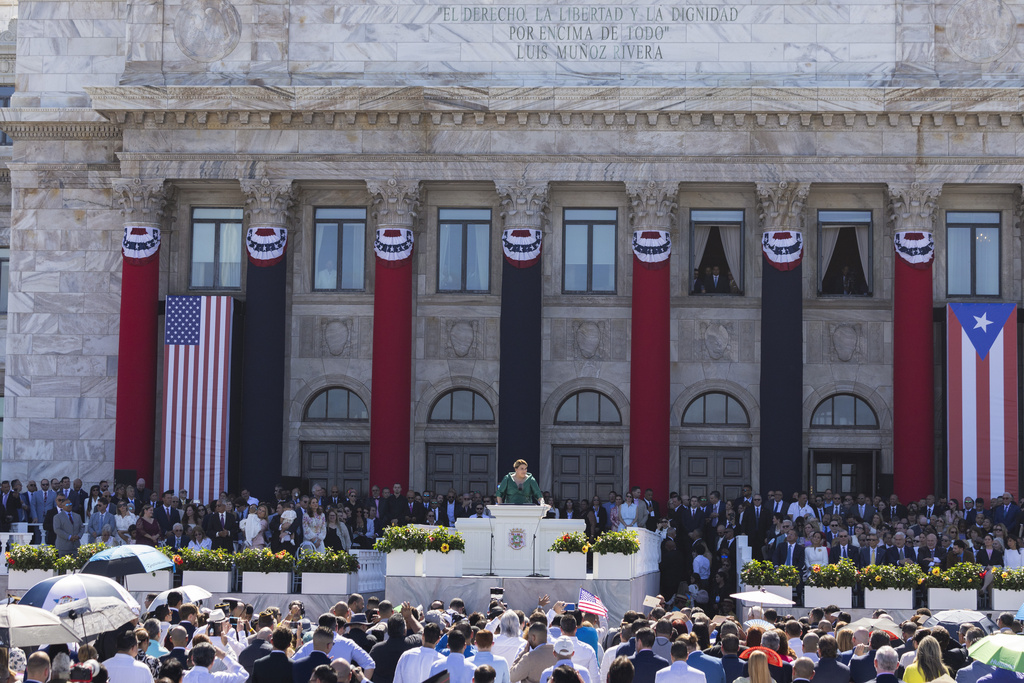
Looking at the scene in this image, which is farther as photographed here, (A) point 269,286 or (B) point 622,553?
(A) point 269,286

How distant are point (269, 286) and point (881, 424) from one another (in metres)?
17.0

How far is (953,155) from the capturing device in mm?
38844

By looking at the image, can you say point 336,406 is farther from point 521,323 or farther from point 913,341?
point 913,341

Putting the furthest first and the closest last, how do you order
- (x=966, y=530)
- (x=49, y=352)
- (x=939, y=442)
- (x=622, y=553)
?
(x=49, y=352), (x=939, y=442), (x=966, y=530), (x=622, y=553)

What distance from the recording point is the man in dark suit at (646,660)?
1391 cm

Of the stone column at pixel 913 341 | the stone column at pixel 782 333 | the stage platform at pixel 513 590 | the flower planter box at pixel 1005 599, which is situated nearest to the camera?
the stage platform at pixel 513 590

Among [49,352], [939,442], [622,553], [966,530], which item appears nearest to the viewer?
[622,553]

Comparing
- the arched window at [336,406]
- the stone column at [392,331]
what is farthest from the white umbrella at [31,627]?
the arched window at [336,406]

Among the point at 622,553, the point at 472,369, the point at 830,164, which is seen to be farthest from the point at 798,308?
the point at 622,553

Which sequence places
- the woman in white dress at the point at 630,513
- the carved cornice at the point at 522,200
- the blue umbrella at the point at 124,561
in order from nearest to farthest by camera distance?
1. the blue umbrella at the point at 124,561
2. the woman in white dress at the point at 630,513
3. the carved cornice at the point at 522,200

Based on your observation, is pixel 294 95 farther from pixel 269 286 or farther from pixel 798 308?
pixel 798 308

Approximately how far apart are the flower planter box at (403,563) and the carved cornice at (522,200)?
13844 mm

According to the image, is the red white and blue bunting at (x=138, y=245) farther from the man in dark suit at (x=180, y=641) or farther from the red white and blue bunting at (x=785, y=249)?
the man in dark suit at (x=180, y=641)

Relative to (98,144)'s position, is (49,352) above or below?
below
